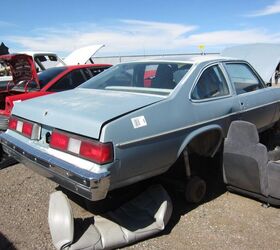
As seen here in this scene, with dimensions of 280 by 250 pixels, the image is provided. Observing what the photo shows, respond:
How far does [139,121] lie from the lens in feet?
10.0

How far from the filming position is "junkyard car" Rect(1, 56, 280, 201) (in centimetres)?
288

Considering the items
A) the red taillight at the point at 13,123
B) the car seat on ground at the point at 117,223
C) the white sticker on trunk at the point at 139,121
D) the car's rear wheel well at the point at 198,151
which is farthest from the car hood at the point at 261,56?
the red taillight at the point at 13,123

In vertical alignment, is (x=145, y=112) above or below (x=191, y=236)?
above

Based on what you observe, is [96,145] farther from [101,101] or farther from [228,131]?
[228,131]

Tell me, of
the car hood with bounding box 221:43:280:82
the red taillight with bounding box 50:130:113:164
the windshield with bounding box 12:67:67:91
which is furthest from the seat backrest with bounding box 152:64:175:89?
the car hood with bounding box 221:43:280:82

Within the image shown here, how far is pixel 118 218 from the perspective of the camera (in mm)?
3373

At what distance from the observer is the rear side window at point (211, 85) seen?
376 centimetres

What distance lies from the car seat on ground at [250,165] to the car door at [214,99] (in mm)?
210

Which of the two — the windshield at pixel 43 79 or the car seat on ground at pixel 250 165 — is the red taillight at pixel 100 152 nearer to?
the car seat on ground at pixel 250 165

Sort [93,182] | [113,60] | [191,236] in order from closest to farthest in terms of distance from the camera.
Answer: [93,182]
[191,236]
[113,60]

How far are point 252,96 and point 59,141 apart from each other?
257cm

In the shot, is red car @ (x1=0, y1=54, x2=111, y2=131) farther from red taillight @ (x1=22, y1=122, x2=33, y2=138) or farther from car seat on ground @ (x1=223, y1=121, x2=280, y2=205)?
car seat on ground @ (x1=223, y1=121, x2=280, y2=205)

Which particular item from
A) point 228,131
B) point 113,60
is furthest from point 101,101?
point 113,60

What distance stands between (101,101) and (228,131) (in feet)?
4.59
